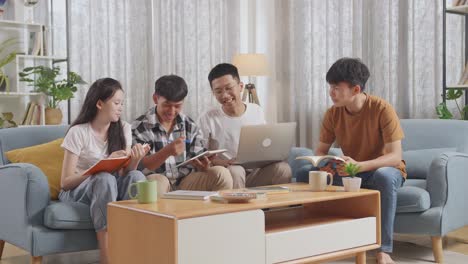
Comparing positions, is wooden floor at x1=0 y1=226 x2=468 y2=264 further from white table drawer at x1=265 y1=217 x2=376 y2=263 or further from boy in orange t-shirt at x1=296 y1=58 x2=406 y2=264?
white table drawer at x1=265 y1=217 x2=376 y2=263

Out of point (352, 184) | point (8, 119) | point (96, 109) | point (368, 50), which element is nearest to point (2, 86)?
point (8, 119)

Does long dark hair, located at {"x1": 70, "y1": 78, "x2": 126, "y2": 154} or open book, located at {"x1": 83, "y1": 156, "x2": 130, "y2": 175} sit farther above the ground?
long dark hair, located at {"x1": 70, "y1": 78, "x2": 126, "y2": 154}

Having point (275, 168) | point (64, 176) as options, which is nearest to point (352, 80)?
point (275, 168)

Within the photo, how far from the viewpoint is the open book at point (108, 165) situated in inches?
105

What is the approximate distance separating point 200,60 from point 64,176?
3.21 metres

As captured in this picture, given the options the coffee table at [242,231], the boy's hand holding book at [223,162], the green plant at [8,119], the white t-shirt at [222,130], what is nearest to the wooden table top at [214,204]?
the coffee table at [242,231]

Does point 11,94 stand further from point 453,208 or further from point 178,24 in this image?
point 453,208

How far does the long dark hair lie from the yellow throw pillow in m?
0.25

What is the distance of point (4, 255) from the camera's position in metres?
3.38

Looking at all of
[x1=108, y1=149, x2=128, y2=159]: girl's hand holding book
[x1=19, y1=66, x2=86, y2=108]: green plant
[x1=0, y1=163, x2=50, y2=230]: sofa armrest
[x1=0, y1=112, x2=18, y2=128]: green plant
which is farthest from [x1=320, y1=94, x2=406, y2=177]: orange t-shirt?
[x1=0, y1=112, x2=18, y2=128]: green plant

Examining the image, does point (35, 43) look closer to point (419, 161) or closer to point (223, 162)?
point (223, 162)

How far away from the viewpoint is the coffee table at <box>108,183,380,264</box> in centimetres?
213

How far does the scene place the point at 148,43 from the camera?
5.70m

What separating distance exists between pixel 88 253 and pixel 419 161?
6.17ft
